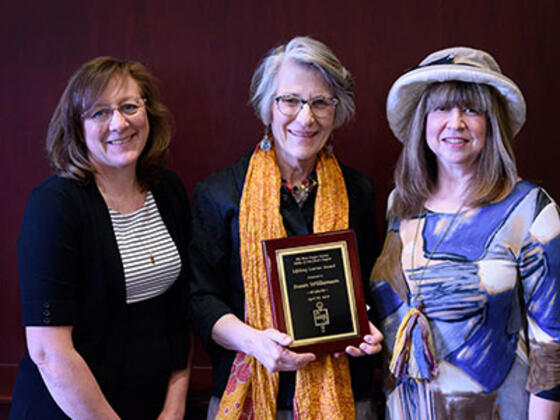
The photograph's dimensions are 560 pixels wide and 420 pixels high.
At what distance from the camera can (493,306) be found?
1839 mm

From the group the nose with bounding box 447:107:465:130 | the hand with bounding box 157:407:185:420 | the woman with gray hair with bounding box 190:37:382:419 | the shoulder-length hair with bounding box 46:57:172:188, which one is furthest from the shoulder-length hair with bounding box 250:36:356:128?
the hand with bounding box 157:407:185:420

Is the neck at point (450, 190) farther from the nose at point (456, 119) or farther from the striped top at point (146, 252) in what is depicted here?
the striped top at point (146, 252)

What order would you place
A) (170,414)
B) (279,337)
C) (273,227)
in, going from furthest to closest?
(170,414), (273,227), (279,337)

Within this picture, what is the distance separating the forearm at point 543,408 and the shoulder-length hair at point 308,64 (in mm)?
1169

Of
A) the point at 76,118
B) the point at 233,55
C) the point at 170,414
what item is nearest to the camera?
the point at 76,118

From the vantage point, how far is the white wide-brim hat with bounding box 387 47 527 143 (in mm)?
1857

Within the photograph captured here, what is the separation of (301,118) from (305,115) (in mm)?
18

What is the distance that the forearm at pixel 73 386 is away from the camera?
181 cm

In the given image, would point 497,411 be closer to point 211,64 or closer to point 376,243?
point 376,243

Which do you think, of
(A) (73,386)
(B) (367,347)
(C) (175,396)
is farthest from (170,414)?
(B) (367,347)

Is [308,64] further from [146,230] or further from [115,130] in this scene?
[146,230]

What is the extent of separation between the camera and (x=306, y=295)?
1.84 metres

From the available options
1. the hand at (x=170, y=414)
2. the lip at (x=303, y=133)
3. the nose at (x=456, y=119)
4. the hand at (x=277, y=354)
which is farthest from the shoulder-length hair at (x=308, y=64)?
the hand at (x=170, y=414)

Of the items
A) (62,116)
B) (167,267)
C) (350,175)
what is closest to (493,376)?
(350,175)
